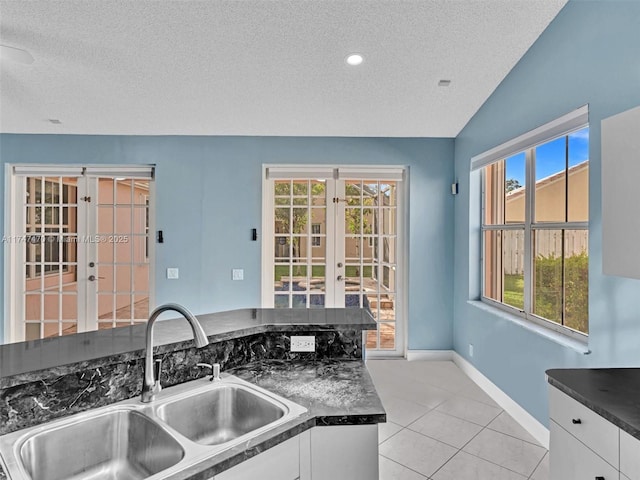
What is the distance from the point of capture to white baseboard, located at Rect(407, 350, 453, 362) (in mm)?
4188

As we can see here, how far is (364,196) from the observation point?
430 cm

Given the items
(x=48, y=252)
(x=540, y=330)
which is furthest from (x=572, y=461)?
(x=48, y=252)

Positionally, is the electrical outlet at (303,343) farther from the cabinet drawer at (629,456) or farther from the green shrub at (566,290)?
the green shrub at (566,290)

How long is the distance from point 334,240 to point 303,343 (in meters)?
2.55

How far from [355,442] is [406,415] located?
1.95 m

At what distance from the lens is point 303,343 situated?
70.1 inches

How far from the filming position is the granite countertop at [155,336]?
124cm

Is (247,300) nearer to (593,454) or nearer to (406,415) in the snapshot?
(406,415)

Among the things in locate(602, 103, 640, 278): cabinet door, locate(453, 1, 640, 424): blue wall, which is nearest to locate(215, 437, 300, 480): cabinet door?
locate(602, 103, 640, 278): cabinet door

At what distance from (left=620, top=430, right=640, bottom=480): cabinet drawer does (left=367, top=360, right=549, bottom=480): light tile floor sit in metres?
1.14

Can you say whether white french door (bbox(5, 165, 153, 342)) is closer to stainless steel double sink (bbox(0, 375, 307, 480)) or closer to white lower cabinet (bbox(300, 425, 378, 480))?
stainless steel double sink (bbox(0, 375, 307, 480))

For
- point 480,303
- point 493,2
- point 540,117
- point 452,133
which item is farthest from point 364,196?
point 493,2

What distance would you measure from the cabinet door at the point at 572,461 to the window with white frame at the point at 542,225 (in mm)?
1089

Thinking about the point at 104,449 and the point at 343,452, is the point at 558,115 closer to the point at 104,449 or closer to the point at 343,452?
the point at 343,452
